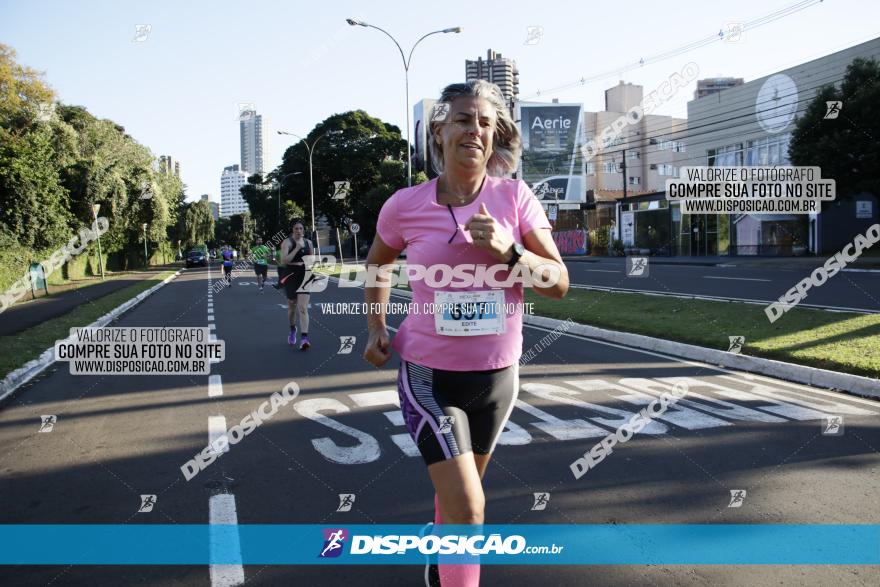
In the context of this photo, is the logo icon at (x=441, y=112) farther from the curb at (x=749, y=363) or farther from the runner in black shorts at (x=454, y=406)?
the curb at (x=749, y=363)

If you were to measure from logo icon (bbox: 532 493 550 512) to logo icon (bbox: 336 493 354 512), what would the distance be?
109 cm

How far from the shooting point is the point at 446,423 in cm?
242

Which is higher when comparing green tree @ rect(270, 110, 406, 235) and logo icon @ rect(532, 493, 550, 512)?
green tree @ rect(270, 110, 406, 235)

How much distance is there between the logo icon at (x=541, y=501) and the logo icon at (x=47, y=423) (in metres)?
4.53

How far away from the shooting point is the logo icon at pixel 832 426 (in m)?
5.48

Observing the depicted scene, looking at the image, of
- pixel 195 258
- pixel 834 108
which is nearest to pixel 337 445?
pixel 834 108

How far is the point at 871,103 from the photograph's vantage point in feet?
73.2

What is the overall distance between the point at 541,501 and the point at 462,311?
2105 mm

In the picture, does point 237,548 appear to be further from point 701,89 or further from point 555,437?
point 701,89

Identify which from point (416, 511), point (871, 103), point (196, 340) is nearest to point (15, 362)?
point (196, 340)

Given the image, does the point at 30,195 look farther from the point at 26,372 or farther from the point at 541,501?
the point at 541,501

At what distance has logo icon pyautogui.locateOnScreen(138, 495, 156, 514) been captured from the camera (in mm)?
4137

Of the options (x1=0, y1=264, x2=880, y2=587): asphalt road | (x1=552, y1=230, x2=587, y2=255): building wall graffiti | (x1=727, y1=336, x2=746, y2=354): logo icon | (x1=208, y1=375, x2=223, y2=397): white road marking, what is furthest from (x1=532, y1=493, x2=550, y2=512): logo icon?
(x1=552, y1=230, x2=587, y2=255): building wall graffiti

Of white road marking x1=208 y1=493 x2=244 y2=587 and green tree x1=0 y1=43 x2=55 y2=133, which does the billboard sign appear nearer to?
green tree x1=0 y1=43 x2=55 y2=133
